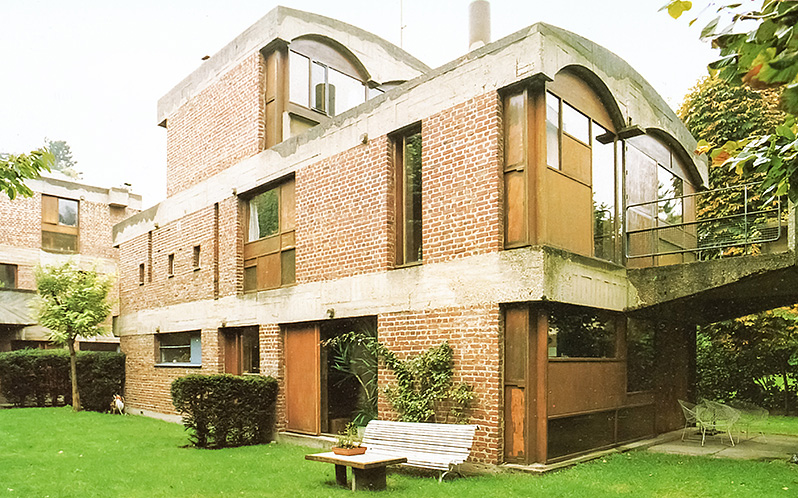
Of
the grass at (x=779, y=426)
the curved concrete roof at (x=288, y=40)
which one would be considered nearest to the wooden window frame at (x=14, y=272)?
the curved concrete roof at (x=288, y=40)

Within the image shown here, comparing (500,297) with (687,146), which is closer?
(500,297)

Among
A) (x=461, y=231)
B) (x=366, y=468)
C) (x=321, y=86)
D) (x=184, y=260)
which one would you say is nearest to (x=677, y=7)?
(x=366, y=468)

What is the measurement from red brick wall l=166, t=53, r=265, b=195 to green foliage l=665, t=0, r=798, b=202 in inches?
503

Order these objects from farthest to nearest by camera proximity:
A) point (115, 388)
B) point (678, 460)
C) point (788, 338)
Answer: point (115, 388)
point (788, 338)
point (678, 460)

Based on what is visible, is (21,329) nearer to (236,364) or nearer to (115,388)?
(115,388)

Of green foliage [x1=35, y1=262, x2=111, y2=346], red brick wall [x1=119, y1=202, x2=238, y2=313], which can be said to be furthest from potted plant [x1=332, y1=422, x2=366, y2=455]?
green foliage [x1=35, y1=262, x2=111, y2=346]

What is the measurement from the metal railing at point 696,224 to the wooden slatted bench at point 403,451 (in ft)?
13.9

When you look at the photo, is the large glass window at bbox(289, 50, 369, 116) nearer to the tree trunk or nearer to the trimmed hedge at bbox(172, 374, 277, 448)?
the trimmed hedge at bbox(172, 374, 277, 448)

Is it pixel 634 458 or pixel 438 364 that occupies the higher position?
pixel 438 364

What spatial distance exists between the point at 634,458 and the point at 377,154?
246 inches

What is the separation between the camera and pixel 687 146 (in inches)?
579

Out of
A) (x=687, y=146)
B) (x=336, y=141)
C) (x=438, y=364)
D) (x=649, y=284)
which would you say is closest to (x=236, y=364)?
(x=336, y=141)

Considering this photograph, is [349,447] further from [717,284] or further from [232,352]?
[232,352]

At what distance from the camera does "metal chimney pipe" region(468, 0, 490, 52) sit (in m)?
14.0
